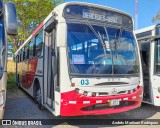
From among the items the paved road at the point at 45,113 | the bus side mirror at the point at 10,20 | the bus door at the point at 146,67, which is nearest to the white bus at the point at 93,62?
the paved road at the point at 45,113

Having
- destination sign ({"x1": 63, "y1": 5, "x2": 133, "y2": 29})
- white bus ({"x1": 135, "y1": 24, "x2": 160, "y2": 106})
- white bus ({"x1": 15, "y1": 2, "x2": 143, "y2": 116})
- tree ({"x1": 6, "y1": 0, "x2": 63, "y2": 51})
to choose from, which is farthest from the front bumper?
tree ({"x1": 6, "y1": 0, "x2": 63, "y2": 51})

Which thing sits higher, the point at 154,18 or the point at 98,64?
the point at 154,18

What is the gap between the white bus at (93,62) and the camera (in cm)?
586

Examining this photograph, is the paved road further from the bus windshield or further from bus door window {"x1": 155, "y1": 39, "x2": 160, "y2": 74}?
the bus windshield

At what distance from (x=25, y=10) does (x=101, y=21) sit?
1742 centimetres

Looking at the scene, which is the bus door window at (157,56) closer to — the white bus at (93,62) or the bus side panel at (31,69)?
the white bus at (93,62)

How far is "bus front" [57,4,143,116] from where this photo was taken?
5844mm

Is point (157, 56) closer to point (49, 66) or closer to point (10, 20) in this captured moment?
→ point (49, 66)

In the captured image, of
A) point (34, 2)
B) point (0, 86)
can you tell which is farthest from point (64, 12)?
point (34, 2)

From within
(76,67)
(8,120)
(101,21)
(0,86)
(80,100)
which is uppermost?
(101,21)

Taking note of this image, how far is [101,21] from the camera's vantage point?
21.6 ft

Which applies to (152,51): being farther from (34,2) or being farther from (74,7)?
(34,2)

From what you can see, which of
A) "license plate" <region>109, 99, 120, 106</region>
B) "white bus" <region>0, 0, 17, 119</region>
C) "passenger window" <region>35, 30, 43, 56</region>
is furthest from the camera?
"passenger window" <region>35, 30, 43, 56</region>

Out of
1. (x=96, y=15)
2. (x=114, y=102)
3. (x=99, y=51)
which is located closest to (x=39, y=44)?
(x=96, y=15)
